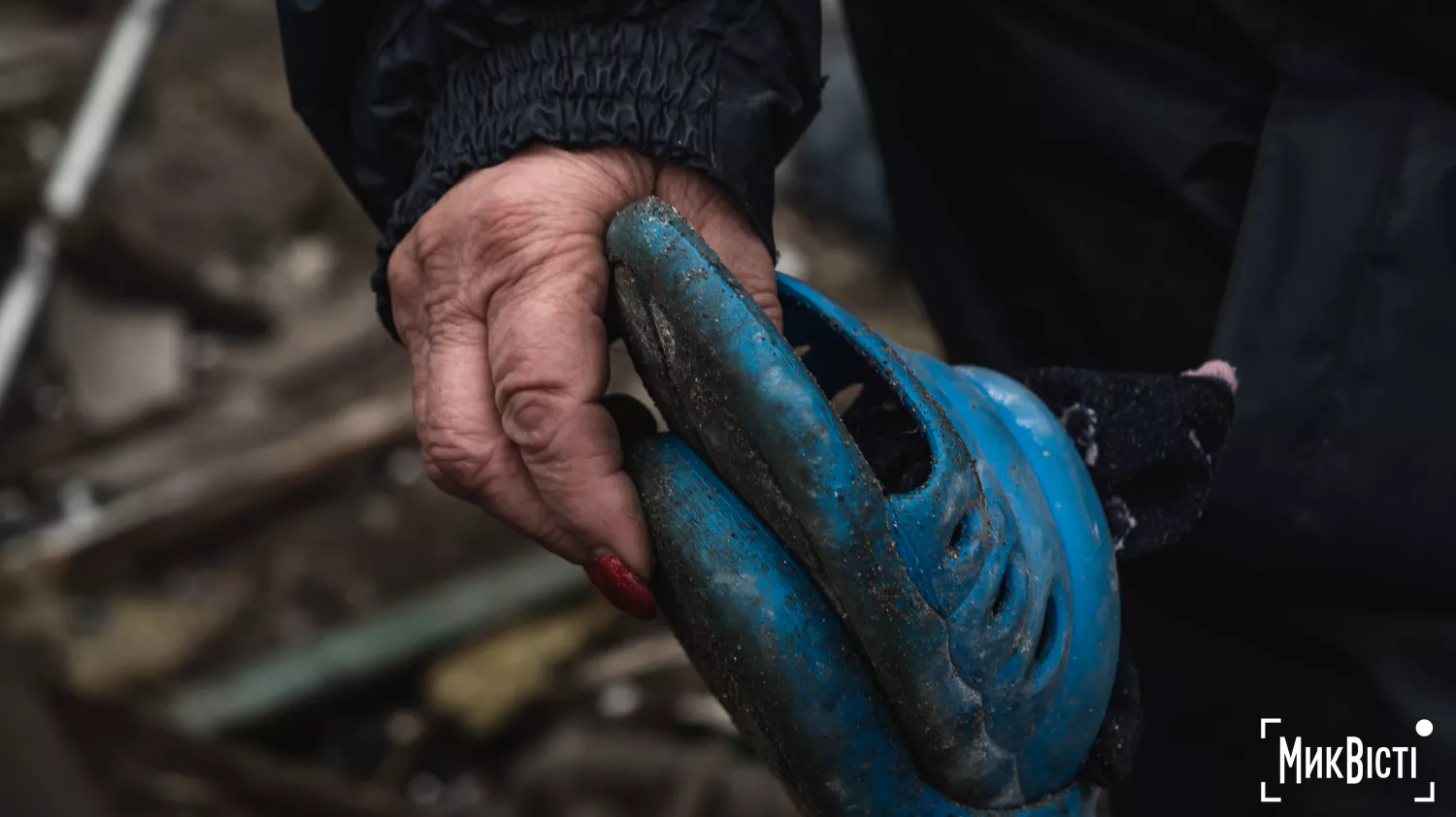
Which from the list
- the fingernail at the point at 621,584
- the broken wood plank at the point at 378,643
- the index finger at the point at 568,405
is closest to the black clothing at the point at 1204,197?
the index finger at the point at 568,405

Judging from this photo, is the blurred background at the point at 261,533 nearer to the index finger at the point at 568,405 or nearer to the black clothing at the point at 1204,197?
the black clothing at the point at 1204,197

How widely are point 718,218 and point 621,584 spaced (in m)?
0.31

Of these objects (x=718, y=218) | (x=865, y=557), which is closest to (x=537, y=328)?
(x=718, y=218)

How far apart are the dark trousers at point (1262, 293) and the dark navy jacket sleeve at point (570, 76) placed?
0.40 m

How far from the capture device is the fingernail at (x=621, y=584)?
0.93 m

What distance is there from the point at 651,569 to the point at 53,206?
10.9 feet

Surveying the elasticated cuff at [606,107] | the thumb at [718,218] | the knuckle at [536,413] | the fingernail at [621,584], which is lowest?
the fingernail at [621,584]

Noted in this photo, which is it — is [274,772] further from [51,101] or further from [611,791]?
[51,101]

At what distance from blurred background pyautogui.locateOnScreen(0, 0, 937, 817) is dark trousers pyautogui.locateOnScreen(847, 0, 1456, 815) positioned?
47.0 inches

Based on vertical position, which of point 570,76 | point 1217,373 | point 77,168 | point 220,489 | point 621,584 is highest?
point 77,168

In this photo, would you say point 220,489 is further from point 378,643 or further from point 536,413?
point 536,413

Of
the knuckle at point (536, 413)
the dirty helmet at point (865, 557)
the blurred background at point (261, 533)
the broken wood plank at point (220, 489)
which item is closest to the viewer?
the dirty helmet at point (865, 557)

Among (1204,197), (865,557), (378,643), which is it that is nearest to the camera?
(865,557)

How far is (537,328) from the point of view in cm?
92
